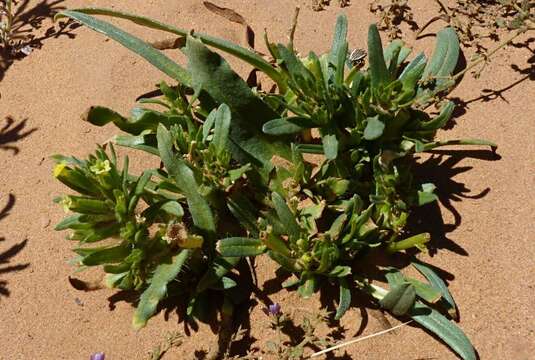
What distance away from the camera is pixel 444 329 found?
2.47 meters

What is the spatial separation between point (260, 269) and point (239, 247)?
0.35m

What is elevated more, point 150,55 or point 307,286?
point 150,55

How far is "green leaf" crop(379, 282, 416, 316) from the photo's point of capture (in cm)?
237

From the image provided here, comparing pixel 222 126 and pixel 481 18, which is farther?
pixel 481 18

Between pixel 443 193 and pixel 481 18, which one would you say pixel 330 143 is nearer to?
pixel 443 193

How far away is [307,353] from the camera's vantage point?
8.34 ft

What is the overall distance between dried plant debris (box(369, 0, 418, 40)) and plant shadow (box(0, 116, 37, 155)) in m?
1.93

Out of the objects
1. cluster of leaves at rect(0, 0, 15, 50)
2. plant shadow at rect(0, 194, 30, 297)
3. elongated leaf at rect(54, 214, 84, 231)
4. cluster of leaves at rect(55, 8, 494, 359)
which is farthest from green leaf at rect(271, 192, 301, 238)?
cluster of leaves at rect(0, 0, 15, 50)

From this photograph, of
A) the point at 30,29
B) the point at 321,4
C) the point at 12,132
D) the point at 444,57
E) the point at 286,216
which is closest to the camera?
the point at 286,216

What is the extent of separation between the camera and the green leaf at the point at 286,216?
2.43m

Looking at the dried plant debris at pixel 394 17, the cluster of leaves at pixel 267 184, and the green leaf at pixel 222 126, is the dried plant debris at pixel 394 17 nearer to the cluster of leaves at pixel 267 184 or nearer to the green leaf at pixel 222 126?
the cluster of leaves at pixel 267 184

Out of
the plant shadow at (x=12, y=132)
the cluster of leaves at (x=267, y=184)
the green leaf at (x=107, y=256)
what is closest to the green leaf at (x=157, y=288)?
the cluster of leaves at (x=267, y=184)

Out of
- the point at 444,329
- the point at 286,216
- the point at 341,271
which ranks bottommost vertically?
the point at 444,329

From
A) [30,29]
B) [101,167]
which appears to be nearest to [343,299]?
[101,167]
